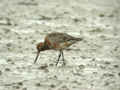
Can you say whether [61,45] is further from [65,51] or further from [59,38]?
[65,51]

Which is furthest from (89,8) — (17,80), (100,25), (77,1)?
(17,80)

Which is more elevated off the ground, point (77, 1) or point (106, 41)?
point (77, 1)

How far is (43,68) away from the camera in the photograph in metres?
7.21

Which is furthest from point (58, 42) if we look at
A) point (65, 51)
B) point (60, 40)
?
point (65, 51)

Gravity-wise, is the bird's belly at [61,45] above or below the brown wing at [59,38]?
below

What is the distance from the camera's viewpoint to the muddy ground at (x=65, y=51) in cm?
665

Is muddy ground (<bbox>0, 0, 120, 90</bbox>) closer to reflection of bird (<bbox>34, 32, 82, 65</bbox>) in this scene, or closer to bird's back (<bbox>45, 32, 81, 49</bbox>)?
reflection of bird (<bbox>34, 32, 82, 65</bbox>)

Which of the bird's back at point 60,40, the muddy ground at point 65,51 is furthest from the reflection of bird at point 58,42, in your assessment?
the muddy ground at point 65,51

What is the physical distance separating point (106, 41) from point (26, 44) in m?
2.51

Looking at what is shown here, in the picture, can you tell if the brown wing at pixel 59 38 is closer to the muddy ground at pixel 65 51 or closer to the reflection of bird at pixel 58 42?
the reflection of bird at pixel 58 42

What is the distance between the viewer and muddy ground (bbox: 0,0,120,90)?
21.8ft

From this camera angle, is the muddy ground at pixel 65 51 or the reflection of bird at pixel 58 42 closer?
the muddy ground at pixel 65 51

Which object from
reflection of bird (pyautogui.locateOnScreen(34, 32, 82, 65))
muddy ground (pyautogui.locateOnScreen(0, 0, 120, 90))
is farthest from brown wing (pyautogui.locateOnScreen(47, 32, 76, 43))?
muddy ground (pyautogui.locateOnScreen(0, 0, 120, 90))

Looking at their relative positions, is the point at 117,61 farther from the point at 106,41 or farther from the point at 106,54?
the point at 106,41
